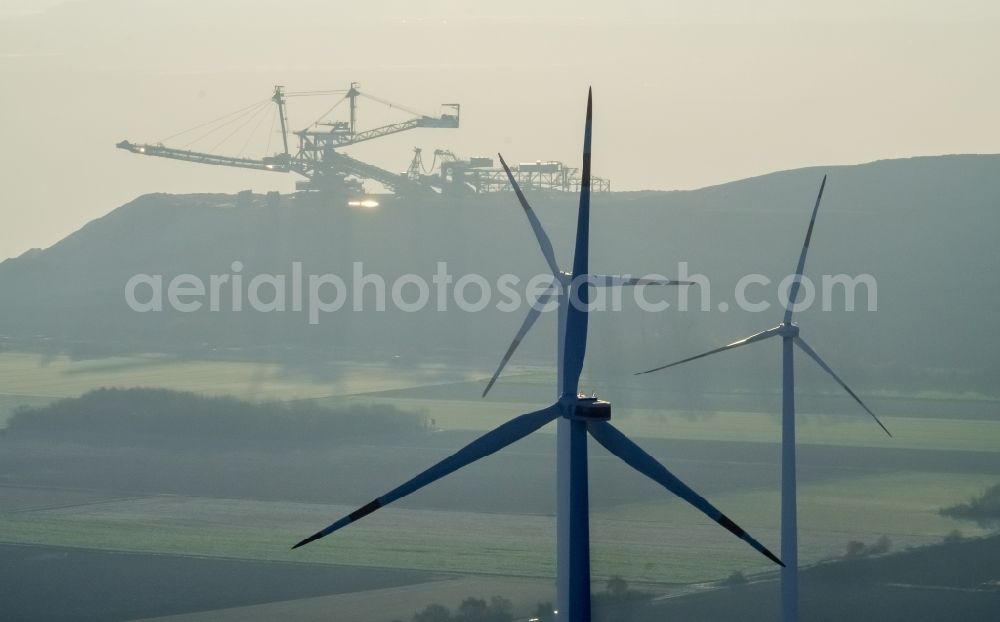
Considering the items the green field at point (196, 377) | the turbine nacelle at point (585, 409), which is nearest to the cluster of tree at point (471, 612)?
the turbine nacelle at point (585, 409)

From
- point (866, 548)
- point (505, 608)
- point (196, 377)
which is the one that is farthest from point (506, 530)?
point (196, 377)

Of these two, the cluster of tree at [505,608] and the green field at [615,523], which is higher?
the green field at [615,523]

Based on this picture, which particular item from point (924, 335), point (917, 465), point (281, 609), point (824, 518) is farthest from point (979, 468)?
point (924, 335)

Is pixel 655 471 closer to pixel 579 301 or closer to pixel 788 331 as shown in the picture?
pixel 579 301

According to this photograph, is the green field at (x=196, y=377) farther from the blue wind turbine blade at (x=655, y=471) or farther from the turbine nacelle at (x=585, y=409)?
the turbine nacelle at (x=585, y=409)

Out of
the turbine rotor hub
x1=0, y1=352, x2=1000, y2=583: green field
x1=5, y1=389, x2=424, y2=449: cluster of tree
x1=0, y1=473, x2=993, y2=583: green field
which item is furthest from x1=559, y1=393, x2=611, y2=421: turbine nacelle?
x1=5, y1=389, x2=424, y2=449: cluster of tree
